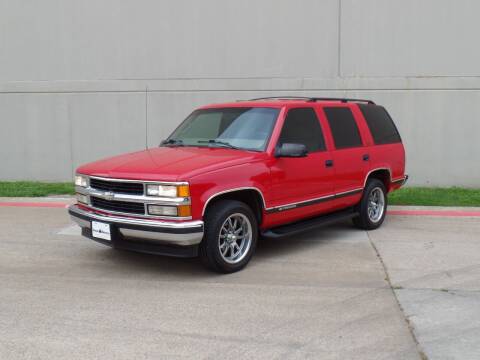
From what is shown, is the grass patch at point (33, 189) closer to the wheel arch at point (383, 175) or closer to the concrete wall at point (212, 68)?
the concrete wall at point (212, 68)

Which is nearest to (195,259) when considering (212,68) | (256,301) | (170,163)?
(170,163)

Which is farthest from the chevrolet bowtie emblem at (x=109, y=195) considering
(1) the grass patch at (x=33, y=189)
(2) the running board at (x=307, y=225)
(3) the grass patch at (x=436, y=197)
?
(3) the grass patch at (x=436, y=197)

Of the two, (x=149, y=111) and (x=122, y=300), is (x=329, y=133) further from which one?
(x=149, y=111)

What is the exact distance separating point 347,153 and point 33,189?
7176 millimetres

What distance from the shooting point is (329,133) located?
700cm

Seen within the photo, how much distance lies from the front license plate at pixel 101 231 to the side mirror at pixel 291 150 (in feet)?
6.68

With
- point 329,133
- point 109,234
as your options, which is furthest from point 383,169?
point 109,234

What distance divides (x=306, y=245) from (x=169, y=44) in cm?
647

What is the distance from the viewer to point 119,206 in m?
5.66

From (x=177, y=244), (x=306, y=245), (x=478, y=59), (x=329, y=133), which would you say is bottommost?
(x=306, y=245)

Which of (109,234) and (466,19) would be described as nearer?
(109,234)

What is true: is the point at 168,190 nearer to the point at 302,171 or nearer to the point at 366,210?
the point at 302,171

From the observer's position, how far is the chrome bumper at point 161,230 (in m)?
5.21

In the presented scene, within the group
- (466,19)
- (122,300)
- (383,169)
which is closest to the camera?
(122,300)
